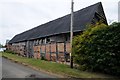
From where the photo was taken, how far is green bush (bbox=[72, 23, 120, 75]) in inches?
519

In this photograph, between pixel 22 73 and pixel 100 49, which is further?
pixel 22 73

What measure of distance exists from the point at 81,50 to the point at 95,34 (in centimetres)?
178

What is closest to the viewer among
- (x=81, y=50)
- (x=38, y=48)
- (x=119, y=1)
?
(x=81, y=50)

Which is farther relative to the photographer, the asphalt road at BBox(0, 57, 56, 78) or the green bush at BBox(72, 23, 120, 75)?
the green bush at BBox(72, 23, 120, 75)

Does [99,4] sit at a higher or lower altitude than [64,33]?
higher

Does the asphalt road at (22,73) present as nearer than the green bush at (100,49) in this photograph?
Yes

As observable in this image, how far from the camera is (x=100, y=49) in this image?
13969 millimetres

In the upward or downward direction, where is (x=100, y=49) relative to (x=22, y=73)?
upward

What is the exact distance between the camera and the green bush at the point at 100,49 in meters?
13.2

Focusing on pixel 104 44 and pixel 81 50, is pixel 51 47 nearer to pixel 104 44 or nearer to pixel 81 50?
pixel 81 50

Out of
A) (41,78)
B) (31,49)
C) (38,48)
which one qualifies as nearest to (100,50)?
(41,78)

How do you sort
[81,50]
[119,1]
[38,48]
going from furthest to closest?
1. [38,48]
2. [119,1]
3. [81,50]

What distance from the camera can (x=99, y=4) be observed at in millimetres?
24594

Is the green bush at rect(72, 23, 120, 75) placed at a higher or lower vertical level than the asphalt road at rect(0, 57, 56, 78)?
higher
